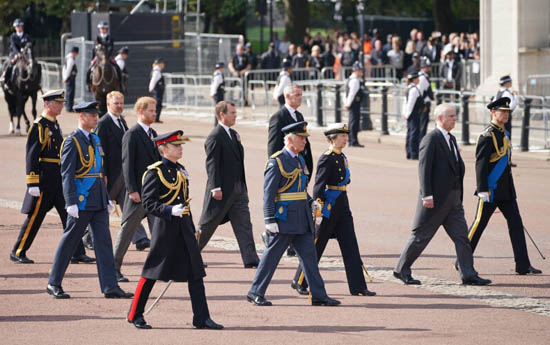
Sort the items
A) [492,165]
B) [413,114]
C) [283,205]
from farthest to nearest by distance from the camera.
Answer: [413,114] → [492,165] → [283,205]

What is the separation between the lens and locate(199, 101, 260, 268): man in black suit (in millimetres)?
11500

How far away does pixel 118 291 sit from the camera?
33.1 ft

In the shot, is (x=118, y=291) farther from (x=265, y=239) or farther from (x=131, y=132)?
(x=265, y=239)

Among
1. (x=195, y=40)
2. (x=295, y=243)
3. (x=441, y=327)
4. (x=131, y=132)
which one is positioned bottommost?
(x=441, y=327)

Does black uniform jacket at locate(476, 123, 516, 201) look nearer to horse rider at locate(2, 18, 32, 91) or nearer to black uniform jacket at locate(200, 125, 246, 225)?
black uniform jacket at locate(200, 125, 246, 225)

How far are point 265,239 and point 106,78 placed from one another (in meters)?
14.4

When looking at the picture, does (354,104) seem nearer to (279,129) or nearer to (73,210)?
(279,129)

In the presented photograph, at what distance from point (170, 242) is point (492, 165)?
409 cm

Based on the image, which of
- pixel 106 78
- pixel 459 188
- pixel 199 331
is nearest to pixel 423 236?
pixel 459 188

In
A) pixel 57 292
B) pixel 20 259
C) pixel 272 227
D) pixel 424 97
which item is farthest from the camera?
pixel 424 97

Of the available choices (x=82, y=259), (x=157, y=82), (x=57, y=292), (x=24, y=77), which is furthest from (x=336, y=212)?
(x=157, y=82)

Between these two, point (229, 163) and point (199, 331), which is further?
point (229, 163)

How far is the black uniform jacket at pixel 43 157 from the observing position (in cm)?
1165

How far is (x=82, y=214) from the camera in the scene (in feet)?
33.2
